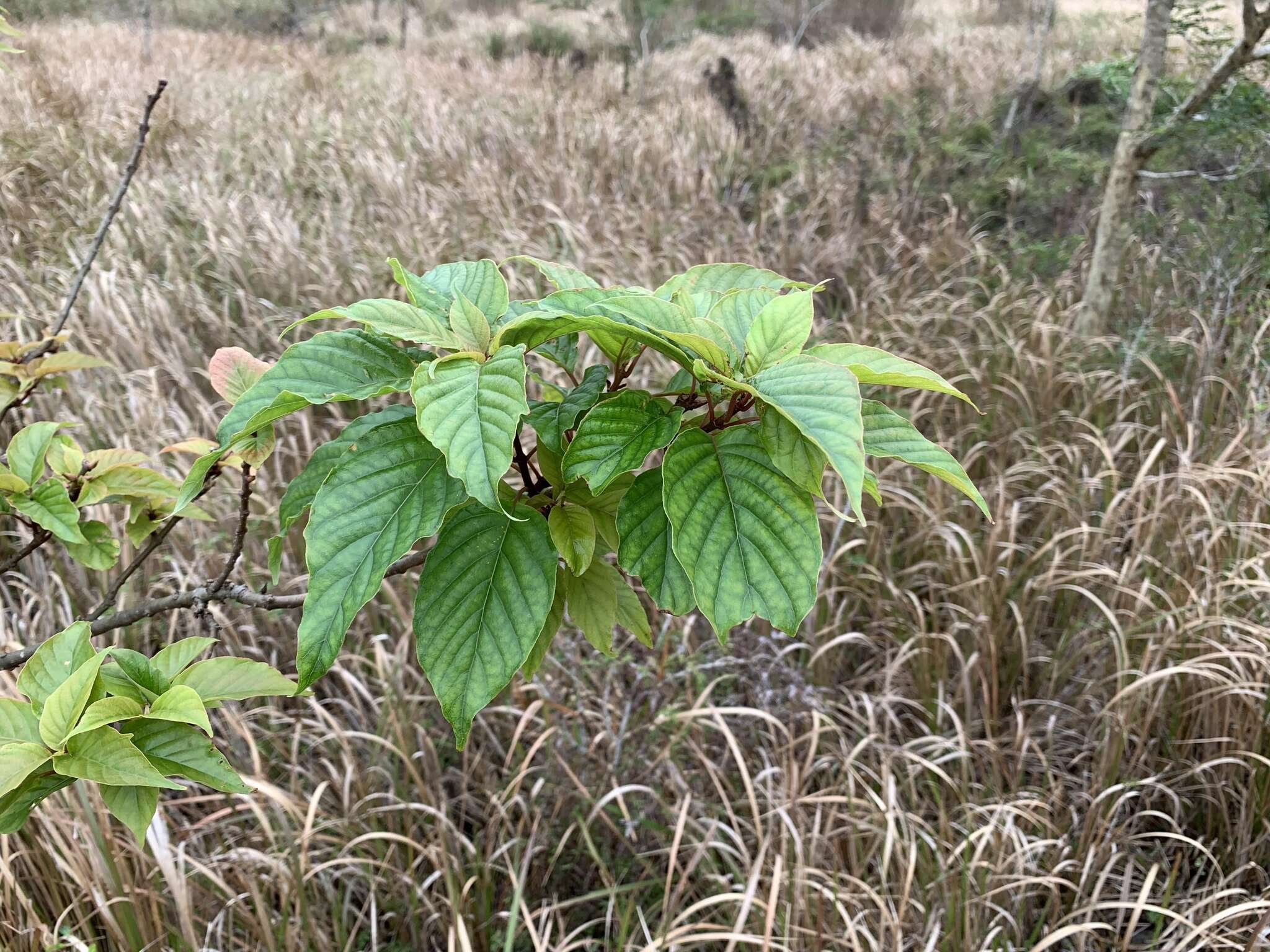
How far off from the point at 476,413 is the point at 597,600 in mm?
220

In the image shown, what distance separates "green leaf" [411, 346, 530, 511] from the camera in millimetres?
454

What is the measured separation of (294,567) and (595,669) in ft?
3.35

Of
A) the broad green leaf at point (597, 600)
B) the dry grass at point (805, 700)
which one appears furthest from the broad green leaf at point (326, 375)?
the dry grass at point (805, 700)

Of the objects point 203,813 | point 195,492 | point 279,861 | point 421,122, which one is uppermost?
point 421,122

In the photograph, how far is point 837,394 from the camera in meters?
0.47

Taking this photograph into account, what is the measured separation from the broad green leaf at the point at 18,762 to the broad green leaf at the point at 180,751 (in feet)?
0.19

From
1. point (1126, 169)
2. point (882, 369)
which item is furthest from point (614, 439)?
point (1126, 169)

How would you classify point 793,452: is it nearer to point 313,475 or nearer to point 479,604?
point 479,604

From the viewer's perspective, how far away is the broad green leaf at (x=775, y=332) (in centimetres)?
55

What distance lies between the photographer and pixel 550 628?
659 mm

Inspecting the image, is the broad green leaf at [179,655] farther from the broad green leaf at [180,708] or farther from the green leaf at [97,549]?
the green leaf at [97,549]

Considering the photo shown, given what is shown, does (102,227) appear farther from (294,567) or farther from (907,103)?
(907,103)

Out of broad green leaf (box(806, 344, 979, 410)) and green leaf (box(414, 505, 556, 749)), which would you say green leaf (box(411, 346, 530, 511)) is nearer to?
green leaf (box(414, 505, 556, 749))

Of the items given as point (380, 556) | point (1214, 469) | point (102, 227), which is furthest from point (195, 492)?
point (1214, 469)
